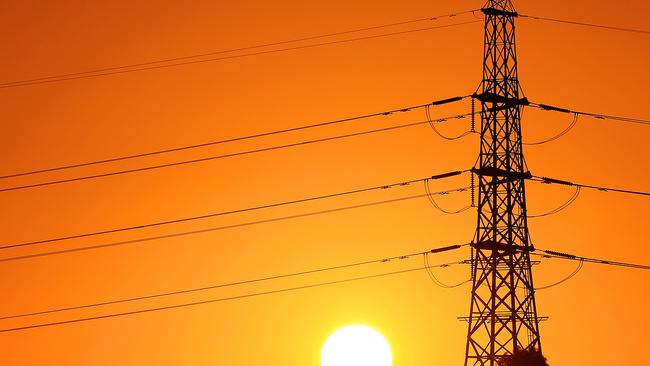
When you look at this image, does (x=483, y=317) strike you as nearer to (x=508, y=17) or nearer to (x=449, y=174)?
(x=449, y=174)

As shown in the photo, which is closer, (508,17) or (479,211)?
(479,211)

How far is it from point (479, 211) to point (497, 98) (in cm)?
560

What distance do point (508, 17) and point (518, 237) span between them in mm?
11887

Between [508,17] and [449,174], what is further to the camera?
[508,17]

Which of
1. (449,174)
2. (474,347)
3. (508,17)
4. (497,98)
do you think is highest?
(508,17)

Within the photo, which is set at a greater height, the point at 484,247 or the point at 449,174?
the point at 449,174

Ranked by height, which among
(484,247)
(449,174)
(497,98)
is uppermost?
(497,98)

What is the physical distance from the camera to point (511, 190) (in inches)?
2223

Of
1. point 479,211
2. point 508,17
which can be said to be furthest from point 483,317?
point 508,17

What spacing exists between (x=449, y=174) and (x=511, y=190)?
2993mm

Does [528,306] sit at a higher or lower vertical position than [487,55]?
lower

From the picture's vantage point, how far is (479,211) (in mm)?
56188

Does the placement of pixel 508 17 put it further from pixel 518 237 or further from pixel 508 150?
pixel 518 237

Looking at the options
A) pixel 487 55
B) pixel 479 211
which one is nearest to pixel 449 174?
pixel 479 211
